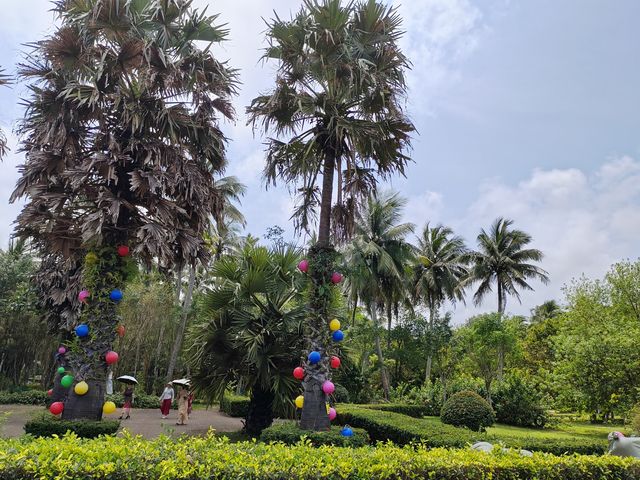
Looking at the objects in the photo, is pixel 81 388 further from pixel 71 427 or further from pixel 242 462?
pixel 242 462

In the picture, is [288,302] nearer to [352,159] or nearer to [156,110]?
[352,159]

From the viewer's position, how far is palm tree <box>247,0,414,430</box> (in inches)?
340

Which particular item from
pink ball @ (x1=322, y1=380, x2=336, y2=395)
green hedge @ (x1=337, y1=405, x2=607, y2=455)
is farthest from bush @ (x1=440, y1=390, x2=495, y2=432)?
pink ball @ (x1=322, y1=380, x2=336, y2=395)

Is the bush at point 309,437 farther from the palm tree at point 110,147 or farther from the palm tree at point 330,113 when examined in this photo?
the palm tree at point 110,147

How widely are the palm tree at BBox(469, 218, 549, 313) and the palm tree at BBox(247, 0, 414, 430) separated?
2455 centimetres

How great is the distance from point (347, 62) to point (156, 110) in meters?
3.86

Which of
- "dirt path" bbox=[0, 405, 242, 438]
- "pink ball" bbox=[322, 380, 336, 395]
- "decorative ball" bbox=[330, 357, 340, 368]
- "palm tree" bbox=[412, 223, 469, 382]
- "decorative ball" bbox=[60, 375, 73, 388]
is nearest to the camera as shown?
"decorative ball" bbox=[60, 375, 73, 388]

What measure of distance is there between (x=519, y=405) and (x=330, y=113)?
17.4m

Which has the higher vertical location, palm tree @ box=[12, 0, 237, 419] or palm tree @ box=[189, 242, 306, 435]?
palm tree @ box=[12, 0, 237, 419]

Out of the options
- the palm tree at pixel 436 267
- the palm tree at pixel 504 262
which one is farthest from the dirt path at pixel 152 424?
the palm tree at pixel 504 262

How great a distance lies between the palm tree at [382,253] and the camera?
24.0 metres

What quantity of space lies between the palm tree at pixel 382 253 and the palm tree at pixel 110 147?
15.8 meters

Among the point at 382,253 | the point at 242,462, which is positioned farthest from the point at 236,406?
the point at 242,462

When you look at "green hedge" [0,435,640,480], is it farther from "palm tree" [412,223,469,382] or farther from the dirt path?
"palm tree" [412,223,469,382]
